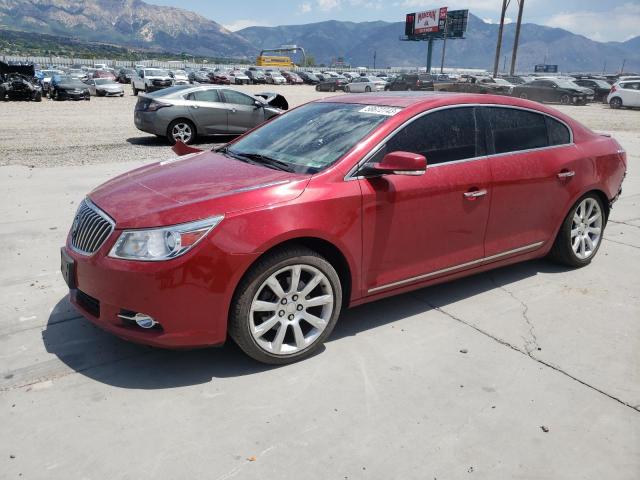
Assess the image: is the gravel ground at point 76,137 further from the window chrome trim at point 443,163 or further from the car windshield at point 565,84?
the car windshield at point 565,84

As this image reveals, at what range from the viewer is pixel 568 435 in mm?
2789

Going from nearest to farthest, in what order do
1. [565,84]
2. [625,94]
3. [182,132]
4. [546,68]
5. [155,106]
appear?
[155,106] < [182,132] < [625,94] < [565,84] < [546,68]

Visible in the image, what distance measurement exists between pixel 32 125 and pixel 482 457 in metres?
17.3

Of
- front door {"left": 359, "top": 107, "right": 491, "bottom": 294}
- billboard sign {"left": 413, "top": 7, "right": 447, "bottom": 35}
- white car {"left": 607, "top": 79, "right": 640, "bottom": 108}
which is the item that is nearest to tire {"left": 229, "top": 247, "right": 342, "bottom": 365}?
front door {"left": 359, "top": 107, "right": 491, "bottom": 294}

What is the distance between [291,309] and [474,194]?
1.63m

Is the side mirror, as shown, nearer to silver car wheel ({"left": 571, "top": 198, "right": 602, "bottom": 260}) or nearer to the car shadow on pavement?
the car shadow on pavement

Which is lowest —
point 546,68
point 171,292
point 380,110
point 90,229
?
point 546,68

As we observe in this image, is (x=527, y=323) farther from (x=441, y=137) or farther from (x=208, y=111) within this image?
(x=208, y=111)

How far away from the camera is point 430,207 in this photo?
3.79 meters

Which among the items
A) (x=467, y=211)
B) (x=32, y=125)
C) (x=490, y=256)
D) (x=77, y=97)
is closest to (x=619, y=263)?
(x=490, y=256)

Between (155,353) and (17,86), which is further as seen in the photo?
(17,86)

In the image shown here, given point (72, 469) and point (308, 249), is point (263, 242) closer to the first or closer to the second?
point (308, 249)

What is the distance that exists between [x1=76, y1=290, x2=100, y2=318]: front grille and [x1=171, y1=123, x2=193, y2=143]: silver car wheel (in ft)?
33.0

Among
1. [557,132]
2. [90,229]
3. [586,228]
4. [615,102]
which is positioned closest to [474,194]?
[557,132]
